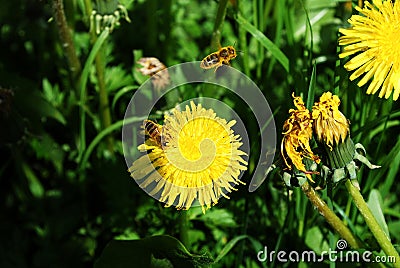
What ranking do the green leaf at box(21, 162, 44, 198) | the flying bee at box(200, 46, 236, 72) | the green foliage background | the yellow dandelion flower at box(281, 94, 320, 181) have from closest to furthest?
the yellow dandelion flower at box(281, 94, 320, 181), the flying bee at box(200, 46, 236, 72), the green foliage background, the green leaf at box(21, 162, 44, 198)

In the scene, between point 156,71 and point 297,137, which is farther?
point 156,71

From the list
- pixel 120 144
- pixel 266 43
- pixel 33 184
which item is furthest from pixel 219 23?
pixel 33 184

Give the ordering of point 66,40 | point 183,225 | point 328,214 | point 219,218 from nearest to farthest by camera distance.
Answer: point 328,214, point 183,225, point 219,218, point 66,40

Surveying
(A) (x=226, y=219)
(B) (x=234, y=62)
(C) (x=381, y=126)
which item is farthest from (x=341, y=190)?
(B) (x=234, y=62)

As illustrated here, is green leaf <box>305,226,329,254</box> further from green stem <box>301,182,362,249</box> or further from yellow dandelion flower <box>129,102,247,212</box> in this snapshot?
yellow dandelion flower <box>129,102,247,212</box>

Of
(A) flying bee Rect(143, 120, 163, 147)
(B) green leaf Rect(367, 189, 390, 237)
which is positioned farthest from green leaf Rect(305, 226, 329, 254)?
(A) flying bee Rect(143, 120, 163, 147)

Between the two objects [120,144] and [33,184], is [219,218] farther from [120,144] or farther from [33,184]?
[33,184]
